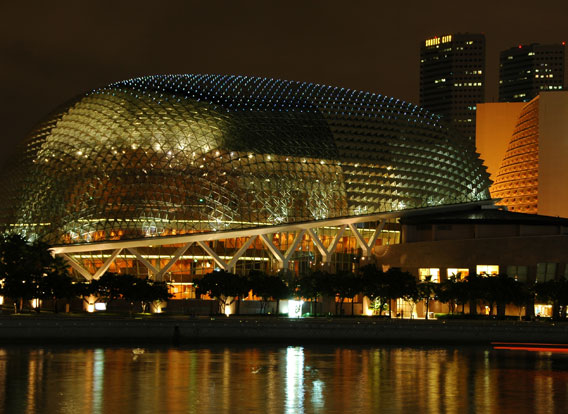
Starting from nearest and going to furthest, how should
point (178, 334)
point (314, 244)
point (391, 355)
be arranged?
1. point (391, 355)
2. point (178, 334)
3. point (314, 244)

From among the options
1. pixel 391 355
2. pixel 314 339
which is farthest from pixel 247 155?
pixel 391 355

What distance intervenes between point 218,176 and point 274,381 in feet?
190

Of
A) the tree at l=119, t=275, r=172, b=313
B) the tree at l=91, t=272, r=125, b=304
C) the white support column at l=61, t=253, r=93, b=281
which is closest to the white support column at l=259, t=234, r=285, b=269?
the tree at l=119, t=275, r=172, b=313

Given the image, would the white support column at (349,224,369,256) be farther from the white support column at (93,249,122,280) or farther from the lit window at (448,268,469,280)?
the white support column at (93,249,122,280)

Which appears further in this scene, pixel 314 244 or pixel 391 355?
pixel 314 244

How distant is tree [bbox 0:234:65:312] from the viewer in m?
75.6

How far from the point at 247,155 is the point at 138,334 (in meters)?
42.6

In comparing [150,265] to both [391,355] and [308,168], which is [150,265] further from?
[391,355]

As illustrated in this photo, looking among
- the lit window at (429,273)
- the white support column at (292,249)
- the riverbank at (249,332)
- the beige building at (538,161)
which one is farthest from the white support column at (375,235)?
the beige building at (538,161)

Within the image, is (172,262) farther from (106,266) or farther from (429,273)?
(429,273)

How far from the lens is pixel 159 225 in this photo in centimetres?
9512

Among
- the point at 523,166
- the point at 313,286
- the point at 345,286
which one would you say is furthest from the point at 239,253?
the point at 523,166

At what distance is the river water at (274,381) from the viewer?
34125mm

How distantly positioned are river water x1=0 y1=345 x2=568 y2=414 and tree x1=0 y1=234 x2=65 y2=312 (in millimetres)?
22537
